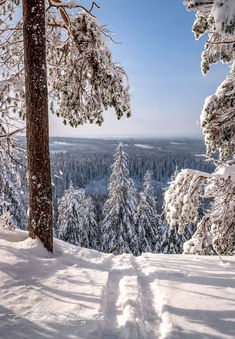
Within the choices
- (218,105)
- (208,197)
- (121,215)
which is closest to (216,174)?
(208,197)

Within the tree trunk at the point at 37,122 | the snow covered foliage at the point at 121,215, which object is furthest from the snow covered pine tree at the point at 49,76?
the snow covered foliage at the point at 121,215

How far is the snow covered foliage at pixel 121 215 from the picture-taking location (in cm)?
2064

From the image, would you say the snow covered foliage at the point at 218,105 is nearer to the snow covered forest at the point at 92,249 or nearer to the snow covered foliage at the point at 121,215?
the snow covered forest at the point at 92,249

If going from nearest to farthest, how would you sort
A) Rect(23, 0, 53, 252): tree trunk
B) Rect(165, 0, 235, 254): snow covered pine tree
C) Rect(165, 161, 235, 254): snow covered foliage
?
Rect(23, 0, 53, 252): tree trunk
Rect(165, 0, 235, 254): snow covered pine tree
Rect(165, 161, 235, 254): snow covered foliage

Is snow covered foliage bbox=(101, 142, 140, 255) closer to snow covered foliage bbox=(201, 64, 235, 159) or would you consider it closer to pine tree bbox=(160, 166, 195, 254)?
pine tree bbox=(160, 166, 195, 254)

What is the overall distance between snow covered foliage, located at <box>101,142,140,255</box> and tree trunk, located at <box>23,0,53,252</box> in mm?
16068

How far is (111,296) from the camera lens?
3176 mm

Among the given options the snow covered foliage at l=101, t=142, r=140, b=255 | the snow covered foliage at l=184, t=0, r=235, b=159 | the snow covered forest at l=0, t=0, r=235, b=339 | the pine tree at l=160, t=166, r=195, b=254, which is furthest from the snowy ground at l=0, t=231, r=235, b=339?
the snow covered foliage at l=101, t=142, r=140, b=255

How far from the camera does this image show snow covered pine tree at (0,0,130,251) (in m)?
4.55

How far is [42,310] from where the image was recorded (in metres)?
2.70

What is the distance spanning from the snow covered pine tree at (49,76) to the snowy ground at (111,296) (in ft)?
3.28

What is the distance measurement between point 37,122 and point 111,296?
337 cm

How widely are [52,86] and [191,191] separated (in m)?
4.89

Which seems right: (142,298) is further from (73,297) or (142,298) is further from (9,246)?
(9,246)
